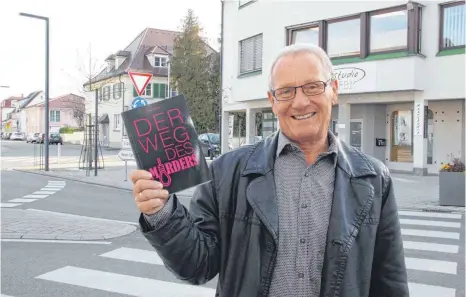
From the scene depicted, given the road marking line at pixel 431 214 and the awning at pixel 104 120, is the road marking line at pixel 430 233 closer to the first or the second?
the road marking line at pixel 431 214

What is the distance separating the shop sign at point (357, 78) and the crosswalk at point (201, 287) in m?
11.4

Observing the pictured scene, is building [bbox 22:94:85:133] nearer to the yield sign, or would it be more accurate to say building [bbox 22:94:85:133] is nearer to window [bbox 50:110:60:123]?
window [bbox 50:110:60:123]

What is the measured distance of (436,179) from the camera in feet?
57.9

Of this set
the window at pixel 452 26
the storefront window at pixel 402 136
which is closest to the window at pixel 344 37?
the window at pixel 452 26

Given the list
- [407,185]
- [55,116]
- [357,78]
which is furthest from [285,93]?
[55,116]

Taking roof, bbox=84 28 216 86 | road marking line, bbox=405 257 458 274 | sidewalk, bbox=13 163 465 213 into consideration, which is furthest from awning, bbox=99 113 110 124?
road marking line, bbox=405 257 458 274

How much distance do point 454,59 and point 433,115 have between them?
9.34ft

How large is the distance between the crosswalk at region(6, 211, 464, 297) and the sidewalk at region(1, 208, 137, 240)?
1.07 meters

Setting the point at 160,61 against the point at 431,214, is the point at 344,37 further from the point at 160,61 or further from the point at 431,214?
the point at 160,61

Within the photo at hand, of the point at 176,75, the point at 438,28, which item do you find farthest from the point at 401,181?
the point at 176,75

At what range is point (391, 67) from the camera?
18328 mm

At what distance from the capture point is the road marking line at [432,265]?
20.3 ft

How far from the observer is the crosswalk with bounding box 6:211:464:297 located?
5.29 metres

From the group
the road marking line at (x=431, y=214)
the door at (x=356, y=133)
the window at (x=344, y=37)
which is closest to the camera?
the road marking line at (x=431, y=214)
